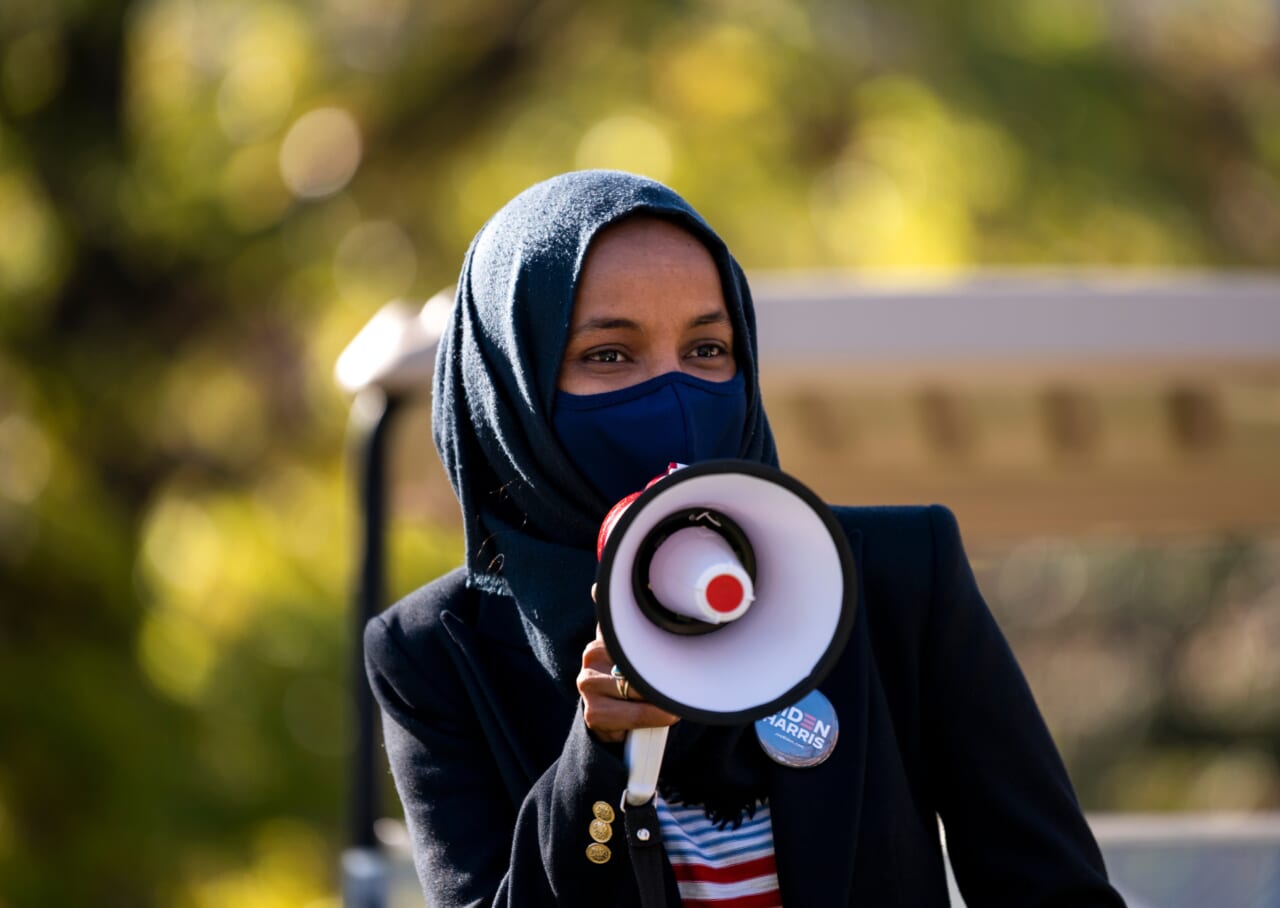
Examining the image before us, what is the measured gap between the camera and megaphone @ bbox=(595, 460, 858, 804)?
5.41 ft

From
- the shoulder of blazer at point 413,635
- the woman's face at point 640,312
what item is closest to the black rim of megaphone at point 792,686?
the woman's face at point 640,312

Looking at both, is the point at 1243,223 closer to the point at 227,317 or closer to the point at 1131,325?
the point at 227,317

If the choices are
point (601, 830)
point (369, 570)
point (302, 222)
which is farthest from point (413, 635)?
point (302, 222)

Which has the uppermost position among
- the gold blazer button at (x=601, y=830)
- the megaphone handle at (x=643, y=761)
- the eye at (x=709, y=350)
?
the eye at (x=709, y=350)

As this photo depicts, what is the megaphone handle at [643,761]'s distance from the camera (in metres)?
1.74

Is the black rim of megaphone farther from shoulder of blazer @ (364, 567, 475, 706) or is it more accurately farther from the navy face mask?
shoulder of blazer @ (364, 567, 475, 706)

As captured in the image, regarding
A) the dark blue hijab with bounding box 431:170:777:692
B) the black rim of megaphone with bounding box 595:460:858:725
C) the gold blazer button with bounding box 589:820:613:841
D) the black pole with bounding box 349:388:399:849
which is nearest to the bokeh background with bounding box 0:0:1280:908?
the black pole with bounding box 349:388:399:849

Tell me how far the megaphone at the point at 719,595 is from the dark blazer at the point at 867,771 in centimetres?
25

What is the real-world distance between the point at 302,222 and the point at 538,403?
31.3 ft

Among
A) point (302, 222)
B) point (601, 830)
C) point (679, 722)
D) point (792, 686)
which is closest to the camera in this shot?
point (792, 686)

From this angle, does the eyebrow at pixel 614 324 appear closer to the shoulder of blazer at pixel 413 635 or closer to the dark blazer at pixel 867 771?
the dark blazer at pixel 867 771

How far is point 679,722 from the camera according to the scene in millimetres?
1933

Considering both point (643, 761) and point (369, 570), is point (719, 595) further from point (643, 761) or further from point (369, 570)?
point (369, 570)

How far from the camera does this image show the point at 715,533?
174cm
